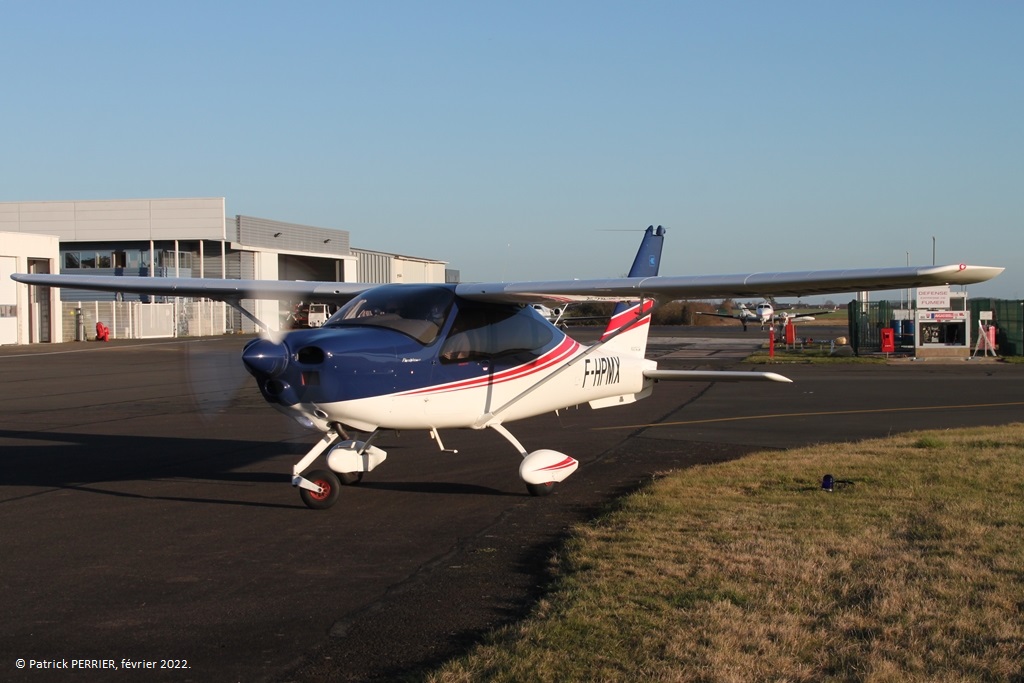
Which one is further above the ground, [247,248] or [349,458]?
[247,248]

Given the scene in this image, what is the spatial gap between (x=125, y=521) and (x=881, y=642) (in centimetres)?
649

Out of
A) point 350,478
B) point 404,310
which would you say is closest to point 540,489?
point 350,478

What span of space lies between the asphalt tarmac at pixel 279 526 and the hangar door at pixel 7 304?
102 ft

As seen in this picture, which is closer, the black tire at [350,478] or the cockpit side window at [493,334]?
the cockpit side window at [493,334]

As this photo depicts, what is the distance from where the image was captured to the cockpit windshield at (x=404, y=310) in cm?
959

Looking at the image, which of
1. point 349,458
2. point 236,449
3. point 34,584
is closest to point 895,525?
point 349,458

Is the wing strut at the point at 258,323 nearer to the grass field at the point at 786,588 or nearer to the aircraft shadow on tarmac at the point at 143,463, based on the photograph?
the aircraft shadow on tarmac at the point at 143,463

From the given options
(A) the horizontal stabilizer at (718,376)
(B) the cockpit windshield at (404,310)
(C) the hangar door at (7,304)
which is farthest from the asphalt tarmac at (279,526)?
(C) the hangar door at (7,304)

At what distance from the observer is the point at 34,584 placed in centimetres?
664

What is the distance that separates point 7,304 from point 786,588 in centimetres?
4920

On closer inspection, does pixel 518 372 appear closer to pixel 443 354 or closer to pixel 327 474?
pixel 443 354

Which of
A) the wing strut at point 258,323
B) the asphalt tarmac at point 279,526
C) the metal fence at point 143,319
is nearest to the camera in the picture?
the asphalt tarmac at point 279,526

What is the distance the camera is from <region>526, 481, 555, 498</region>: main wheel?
33.0ft

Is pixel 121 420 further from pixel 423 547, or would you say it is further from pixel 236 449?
pixel 423 547
